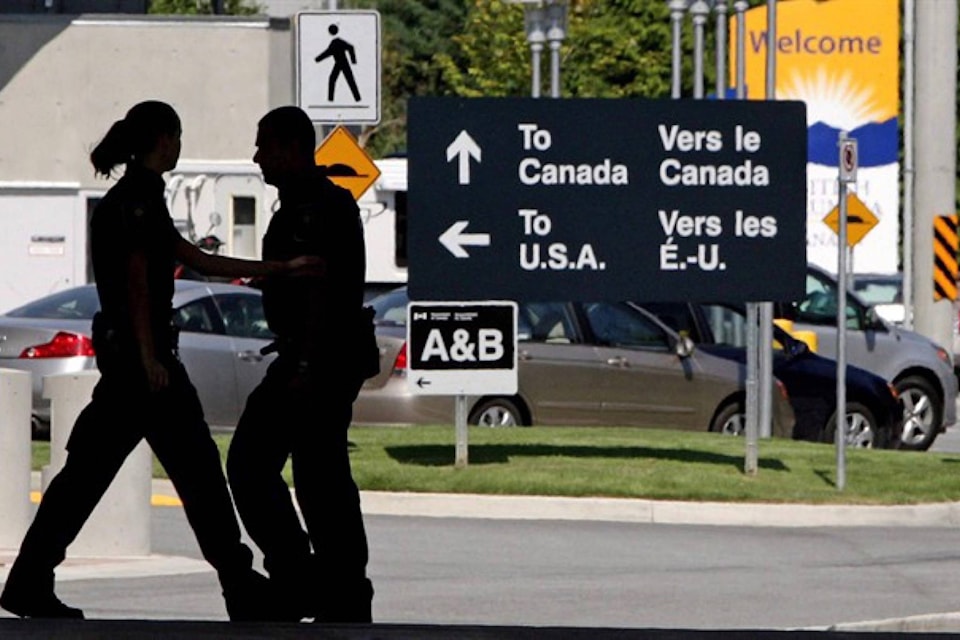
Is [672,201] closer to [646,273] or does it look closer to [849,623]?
[646,273]

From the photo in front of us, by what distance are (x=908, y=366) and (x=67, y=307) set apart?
28.3 ft

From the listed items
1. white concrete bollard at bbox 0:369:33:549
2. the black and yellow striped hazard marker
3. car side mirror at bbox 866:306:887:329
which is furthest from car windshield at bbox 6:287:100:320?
the black and yellow striped hazard marker

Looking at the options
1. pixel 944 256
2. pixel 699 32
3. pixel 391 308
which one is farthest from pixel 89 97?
pixel 391 308

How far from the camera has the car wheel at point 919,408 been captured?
24734 mm

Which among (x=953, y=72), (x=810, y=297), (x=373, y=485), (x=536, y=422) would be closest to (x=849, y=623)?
(x=373, y=485)

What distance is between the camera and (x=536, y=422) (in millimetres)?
21438

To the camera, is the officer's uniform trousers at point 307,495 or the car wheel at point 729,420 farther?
the car wheel at point 729,420

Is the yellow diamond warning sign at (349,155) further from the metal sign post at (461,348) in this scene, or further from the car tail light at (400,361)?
the car tail light at (400,361)

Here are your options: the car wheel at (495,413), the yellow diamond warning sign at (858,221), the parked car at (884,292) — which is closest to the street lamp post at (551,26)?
the yellow diamond warning sign at (858,221)

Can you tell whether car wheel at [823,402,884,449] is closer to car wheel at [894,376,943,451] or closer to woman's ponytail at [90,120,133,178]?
car wheel at [894,376,943,451]

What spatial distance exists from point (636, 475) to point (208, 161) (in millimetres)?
19669

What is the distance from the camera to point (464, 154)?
16.7 meters

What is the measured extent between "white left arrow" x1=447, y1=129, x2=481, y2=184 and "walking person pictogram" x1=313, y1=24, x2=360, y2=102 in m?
1.25

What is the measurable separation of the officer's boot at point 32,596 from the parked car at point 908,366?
17.1 meters
